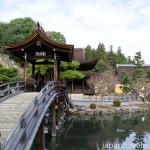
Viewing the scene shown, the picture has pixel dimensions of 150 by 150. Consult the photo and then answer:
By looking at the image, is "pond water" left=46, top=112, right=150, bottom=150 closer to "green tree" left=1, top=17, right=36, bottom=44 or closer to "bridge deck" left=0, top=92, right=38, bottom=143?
"bridge deck" left=0, top=92, right=38, bottom=143

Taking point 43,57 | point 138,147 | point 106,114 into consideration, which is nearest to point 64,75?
point 106,114

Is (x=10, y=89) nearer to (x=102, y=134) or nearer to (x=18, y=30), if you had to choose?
(x=102, y=134)

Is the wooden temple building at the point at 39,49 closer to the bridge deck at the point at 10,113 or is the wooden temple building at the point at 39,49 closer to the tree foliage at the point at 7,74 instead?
the tree foliage at the point at 7,74

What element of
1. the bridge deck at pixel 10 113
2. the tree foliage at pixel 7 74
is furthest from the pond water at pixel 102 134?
the tree foliage at pixel 7 74

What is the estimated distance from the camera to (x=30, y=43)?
50.1 feet

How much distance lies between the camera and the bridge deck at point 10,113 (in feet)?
25.2

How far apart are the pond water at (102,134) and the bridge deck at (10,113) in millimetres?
3898

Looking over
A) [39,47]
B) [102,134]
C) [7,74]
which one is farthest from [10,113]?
[7,74]

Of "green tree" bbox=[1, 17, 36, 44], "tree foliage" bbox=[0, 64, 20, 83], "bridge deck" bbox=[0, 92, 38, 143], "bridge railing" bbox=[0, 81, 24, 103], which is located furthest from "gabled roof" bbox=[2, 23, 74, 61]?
"green tree" bbox=[1, 17, 36, 44]

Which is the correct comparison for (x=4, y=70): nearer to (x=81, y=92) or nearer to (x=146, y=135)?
(x=146, y=135)

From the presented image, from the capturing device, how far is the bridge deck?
768cm

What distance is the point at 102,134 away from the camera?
60.5ft

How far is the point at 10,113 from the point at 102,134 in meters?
10.5

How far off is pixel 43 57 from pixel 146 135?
30.7 feet
